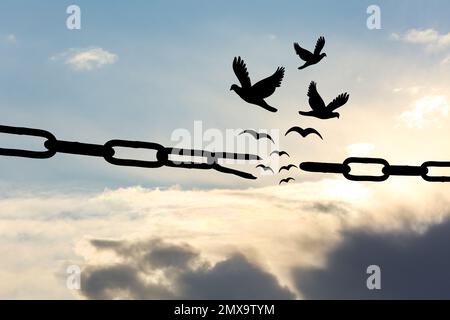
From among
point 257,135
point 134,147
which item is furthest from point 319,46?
point 134,147

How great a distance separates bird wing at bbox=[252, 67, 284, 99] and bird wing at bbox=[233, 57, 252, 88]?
82 mm

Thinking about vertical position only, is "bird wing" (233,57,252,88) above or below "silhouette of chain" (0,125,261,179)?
Answer: above

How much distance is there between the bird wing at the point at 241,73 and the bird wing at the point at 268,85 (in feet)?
0.27

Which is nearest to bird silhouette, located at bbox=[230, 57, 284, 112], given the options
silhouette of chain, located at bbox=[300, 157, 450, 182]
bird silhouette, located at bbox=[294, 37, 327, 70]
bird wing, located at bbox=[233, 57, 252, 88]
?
bird wing, located at bbox=[233, 57, 252, 88]

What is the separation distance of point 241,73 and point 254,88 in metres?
0.41

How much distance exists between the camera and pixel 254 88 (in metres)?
5.39

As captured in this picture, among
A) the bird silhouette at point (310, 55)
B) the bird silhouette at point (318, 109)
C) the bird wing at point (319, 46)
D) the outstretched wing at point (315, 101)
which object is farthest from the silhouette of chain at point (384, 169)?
the bird wing at point (319, 46)

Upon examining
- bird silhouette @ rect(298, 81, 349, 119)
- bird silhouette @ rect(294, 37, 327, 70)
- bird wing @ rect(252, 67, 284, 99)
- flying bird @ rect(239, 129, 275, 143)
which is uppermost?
bird silhouette @ rect(294, 37, 327, 70)

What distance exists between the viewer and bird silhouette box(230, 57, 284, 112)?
5215 millimetres

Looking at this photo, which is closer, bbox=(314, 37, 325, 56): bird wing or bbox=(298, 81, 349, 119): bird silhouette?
bbox=(298, 81, 349, 119): bird silhouette

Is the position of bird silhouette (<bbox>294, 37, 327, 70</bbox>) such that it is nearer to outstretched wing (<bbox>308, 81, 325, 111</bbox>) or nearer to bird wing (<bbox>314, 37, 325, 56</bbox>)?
bird wing (<bbox>314, 37, 325, 56</bbox>)
